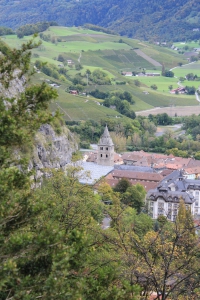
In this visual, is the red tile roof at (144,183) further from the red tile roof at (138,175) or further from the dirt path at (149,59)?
the dirt path at (149,59)

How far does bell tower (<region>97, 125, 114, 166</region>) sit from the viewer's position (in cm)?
6494

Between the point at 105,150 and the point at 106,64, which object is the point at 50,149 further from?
the point at 106,64

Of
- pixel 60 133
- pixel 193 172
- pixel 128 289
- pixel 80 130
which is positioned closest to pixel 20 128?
pixel 128 289

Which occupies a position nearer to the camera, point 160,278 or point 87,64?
point 160,278

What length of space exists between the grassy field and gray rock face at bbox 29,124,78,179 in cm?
3532

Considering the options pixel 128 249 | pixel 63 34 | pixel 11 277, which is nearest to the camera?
pixel 11 277

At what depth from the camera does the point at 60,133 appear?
53.3 m

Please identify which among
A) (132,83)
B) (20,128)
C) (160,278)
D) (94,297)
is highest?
(20,128)

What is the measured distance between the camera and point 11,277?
31.4ft

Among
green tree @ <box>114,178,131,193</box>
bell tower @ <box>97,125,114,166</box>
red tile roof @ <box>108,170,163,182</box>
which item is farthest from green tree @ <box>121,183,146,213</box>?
bell tower @ <box>97,125,114,166</box>

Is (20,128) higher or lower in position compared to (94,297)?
higher

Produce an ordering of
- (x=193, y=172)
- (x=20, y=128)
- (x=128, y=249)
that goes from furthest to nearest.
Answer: (x=193, y=172), (x=128, y=249), (x=20, y=128)

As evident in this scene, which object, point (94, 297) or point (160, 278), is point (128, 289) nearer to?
point (94, 297)

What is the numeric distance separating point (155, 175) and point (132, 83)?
248 feet
